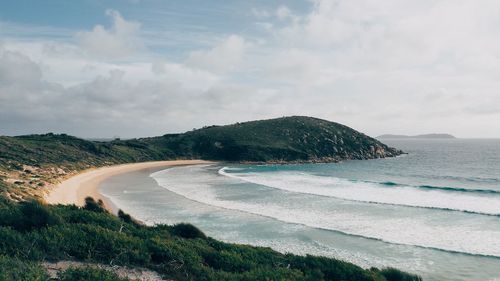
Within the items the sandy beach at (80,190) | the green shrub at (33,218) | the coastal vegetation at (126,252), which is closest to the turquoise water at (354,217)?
the sandy beach at (80,190)

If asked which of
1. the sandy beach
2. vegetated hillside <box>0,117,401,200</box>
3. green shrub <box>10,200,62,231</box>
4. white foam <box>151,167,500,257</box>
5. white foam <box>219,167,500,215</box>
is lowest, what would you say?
white foam <box>151,167,500,257</box>

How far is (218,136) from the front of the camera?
4552 inches

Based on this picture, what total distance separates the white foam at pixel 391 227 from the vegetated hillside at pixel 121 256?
36.8ft

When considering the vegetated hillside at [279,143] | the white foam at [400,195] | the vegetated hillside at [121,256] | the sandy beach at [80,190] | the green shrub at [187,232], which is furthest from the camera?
the vegetated hillside at [279,143]

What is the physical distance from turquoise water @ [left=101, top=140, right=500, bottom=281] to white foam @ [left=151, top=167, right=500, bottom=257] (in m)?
0.06

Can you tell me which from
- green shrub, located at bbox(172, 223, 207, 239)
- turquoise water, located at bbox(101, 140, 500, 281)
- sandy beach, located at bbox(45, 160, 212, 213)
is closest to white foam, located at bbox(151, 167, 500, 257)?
turquoise water, located at bbox(101, 140, 500, 281)

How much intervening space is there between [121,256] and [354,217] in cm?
2376

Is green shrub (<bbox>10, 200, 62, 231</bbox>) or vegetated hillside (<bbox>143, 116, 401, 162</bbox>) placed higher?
vegetated hillside (<bbox>143, 116, 401, 162</bbox>)

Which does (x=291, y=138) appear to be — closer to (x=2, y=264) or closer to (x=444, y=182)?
(x=444, y=182)

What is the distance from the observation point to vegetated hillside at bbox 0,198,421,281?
884 cm

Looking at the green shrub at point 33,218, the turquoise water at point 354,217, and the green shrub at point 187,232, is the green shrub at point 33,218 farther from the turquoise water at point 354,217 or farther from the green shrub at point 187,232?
the turquoise water at point 354,217

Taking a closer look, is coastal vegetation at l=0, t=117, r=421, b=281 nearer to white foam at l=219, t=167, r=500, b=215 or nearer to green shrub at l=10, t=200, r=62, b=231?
green shrub at l=10, t=200, r=62, b=231

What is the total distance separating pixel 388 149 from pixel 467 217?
97.2 metres

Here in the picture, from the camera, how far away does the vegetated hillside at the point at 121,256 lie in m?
8.84
